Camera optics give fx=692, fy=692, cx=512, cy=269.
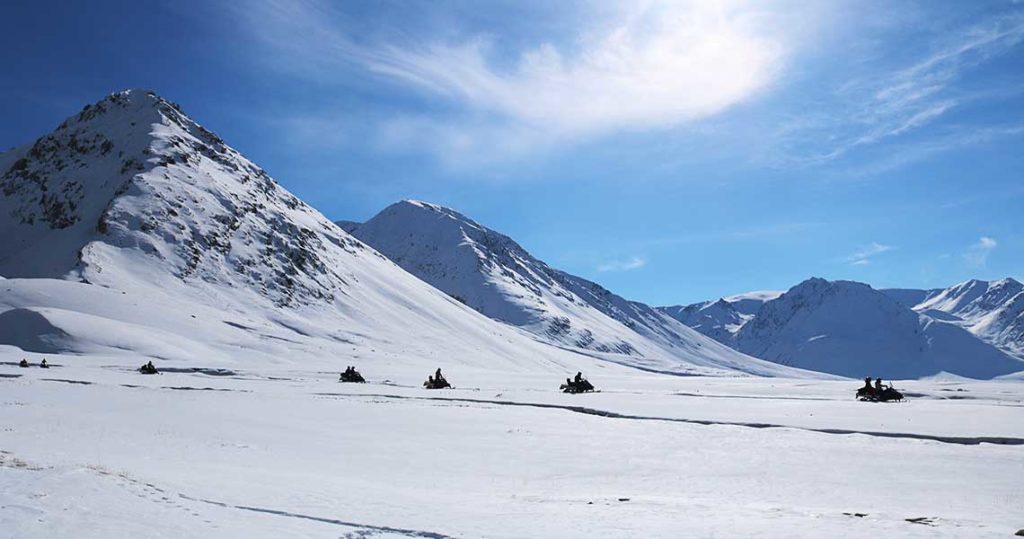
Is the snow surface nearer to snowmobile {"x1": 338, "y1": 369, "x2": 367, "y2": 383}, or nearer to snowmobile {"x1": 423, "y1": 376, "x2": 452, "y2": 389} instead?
snowmobile {"x1": 338, "y1": 369, "x2": 367, "y2": 383}

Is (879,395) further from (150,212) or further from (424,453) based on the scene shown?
(150,212)

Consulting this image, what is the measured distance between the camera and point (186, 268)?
116 meters

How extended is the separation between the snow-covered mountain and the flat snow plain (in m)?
41.4

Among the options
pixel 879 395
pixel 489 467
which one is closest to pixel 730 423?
pixel 489 467

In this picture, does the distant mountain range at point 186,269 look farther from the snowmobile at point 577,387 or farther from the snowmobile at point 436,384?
the snowmobile at point 436,384

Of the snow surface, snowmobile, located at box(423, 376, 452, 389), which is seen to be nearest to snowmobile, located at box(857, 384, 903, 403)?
the snow surface

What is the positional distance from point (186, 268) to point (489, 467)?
109856 millimetres

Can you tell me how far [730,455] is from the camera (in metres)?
22.6

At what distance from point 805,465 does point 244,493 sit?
15.9m

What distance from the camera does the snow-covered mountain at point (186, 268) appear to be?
76.4 m

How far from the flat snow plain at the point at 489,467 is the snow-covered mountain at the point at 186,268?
41.4 m

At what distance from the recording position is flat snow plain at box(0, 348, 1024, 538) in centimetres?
1239

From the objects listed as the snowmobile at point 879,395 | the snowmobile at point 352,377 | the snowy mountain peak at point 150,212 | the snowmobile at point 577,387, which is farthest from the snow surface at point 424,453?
the snowy mountain peak at point 150,212

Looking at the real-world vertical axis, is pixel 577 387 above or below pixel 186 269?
below
